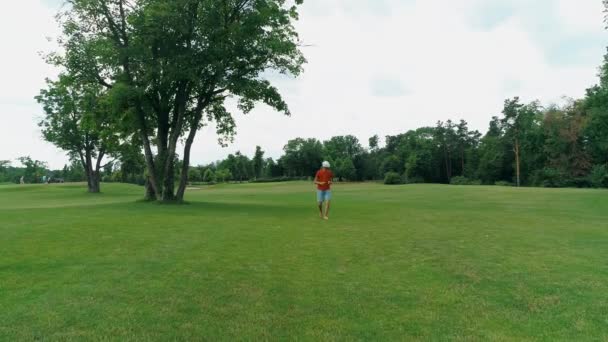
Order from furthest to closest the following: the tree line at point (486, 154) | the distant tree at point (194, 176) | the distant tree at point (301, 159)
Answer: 1. the distant tree at point (301, 159)
2. the distant tree at point (194, 176)
3. the tree line at point (486, 154)

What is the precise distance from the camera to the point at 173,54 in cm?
2250

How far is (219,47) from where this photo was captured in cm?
2212

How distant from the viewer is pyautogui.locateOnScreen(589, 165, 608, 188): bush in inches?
2345

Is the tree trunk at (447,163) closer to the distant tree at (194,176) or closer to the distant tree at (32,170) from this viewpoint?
the distant tree at (194,176)

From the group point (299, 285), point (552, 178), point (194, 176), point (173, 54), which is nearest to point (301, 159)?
point (194, 176)

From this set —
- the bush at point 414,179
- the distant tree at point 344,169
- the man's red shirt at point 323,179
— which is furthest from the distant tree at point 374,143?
the man's red shirt at point 323,179

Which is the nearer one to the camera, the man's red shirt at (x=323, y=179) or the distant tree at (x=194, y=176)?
the man's red shirt at (x=323, y=179)

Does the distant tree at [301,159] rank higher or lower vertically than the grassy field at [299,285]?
higher

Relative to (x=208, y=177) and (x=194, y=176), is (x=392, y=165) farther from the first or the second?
(x=194, y=176)

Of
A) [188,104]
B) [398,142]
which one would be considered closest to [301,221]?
[188,104]

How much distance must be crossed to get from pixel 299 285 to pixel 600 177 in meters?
70.0

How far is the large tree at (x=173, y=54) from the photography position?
2186cm

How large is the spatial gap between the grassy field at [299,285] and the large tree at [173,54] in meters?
13.1

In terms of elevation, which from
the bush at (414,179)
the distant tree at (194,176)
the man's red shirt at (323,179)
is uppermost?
the distant tree at (194,176)
